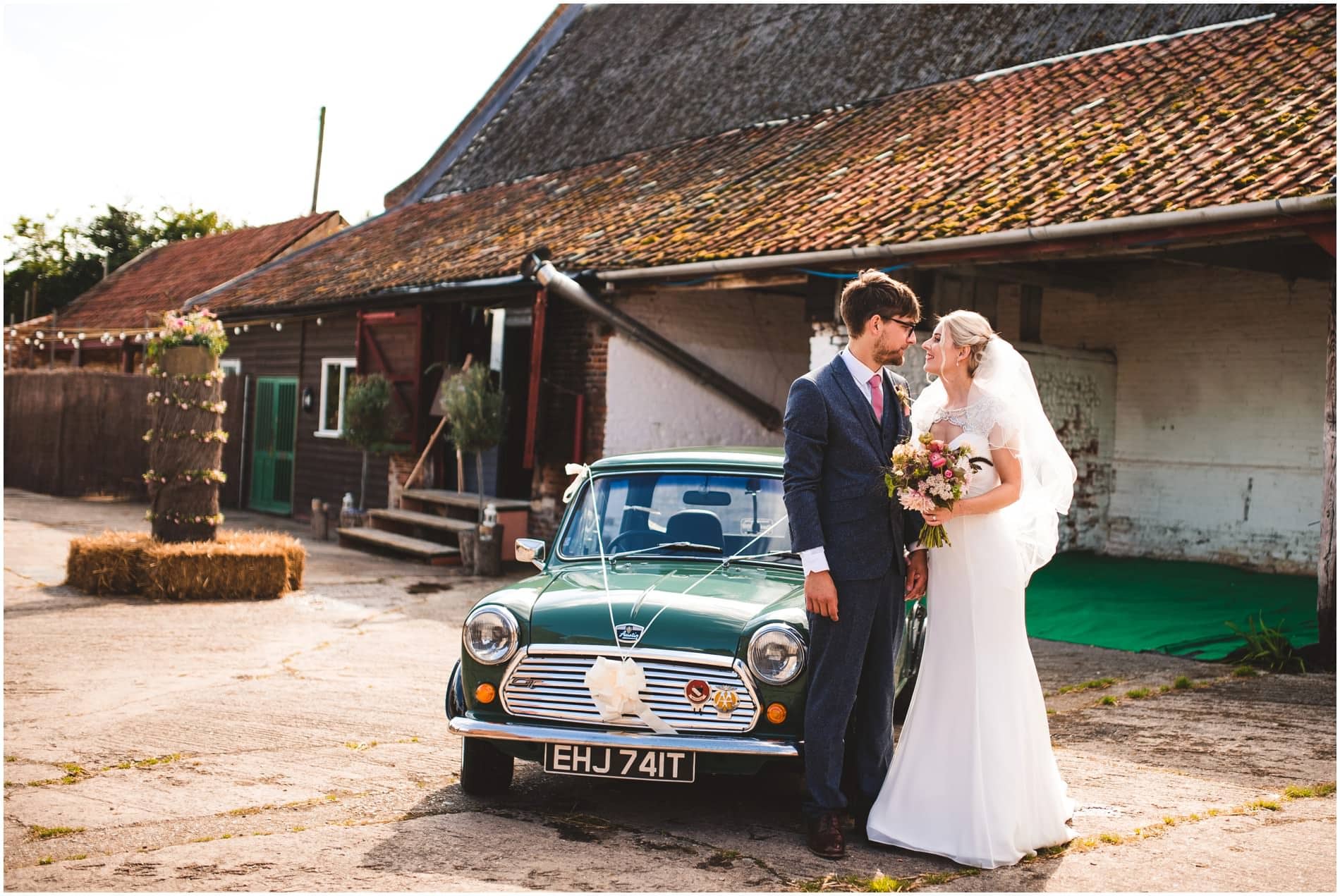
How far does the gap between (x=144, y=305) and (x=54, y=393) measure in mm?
5859

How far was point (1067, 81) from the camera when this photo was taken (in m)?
11.5

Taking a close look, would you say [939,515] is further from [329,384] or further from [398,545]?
[329,384]

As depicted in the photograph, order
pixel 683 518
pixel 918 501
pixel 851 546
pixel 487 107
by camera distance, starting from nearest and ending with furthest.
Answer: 1. pixel 918 501
2. pixel 851 546
3. pixel 683 518
4. pixel 487 107

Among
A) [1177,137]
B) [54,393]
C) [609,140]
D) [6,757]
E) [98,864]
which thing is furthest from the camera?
[54,393]

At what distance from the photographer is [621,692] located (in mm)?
4359

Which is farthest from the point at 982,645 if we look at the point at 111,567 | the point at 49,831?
the point at 111,567

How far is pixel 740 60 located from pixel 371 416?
6690mm

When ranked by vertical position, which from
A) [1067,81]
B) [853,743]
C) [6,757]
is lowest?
[6,757]

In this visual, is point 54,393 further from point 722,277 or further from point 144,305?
point 722,277

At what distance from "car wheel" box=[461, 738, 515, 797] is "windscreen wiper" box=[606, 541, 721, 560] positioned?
3.26 feet

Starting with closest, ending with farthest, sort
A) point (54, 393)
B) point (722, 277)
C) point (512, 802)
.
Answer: point (512, 802) → point (722, 277) → point (54, 393)

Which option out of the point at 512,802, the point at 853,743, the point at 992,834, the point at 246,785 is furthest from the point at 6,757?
the point at 992,834

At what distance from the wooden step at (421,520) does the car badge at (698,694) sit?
9.02 metres

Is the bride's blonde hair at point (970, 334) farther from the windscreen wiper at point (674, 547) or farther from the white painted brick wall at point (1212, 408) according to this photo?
the white painted brick wall at point (1212, 408)
